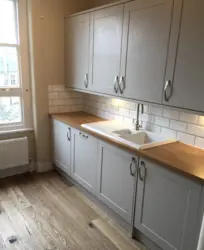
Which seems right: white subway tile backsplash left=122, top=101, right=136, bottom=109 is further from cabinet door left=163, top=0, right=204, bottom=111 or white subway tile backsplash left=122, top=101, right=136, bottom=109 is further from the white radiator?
the white radiator

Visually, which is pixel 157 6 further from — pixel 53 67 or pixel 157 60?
pixel 53 67

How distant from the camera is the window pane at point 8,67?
9.71 feet

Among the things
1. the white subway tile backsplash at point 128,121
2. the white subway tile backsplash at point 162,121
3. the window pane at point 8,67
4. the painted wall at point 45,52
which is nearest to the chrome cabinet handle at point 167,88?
the white subway tile backsplash at point 162,121

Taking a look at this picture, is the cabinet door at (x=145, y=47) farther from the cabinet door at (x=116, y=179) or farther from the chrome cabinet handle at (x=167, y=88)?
the cabinet door at (x=116, y=179)

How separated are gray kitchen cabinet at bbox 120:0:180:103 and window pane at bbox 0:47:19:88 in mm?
1547

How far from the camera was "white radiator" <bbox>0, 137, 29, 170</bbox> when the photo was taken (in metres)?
3.10

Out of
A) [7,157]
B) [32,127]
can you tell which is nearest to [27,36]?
[32,127]

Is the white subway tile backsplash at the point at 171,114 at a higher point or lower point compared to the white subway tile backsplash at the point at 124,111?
higher

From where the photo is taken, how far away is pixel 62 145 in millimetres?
3098

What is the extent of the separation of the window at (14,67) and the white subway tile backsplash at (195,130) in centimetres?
215

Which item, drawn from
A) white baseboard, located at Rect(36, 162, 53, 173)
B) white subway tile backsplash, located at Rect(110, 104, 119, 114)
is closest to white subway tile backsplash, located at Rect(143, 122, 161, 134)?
white subway tile backsplash, located at Rect(110, 104, 119, 114)

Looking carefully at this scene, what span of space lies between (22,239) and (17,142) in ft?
4.57

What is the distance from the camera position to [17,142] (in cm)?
316

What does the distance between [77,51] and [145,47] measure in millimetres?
1142
